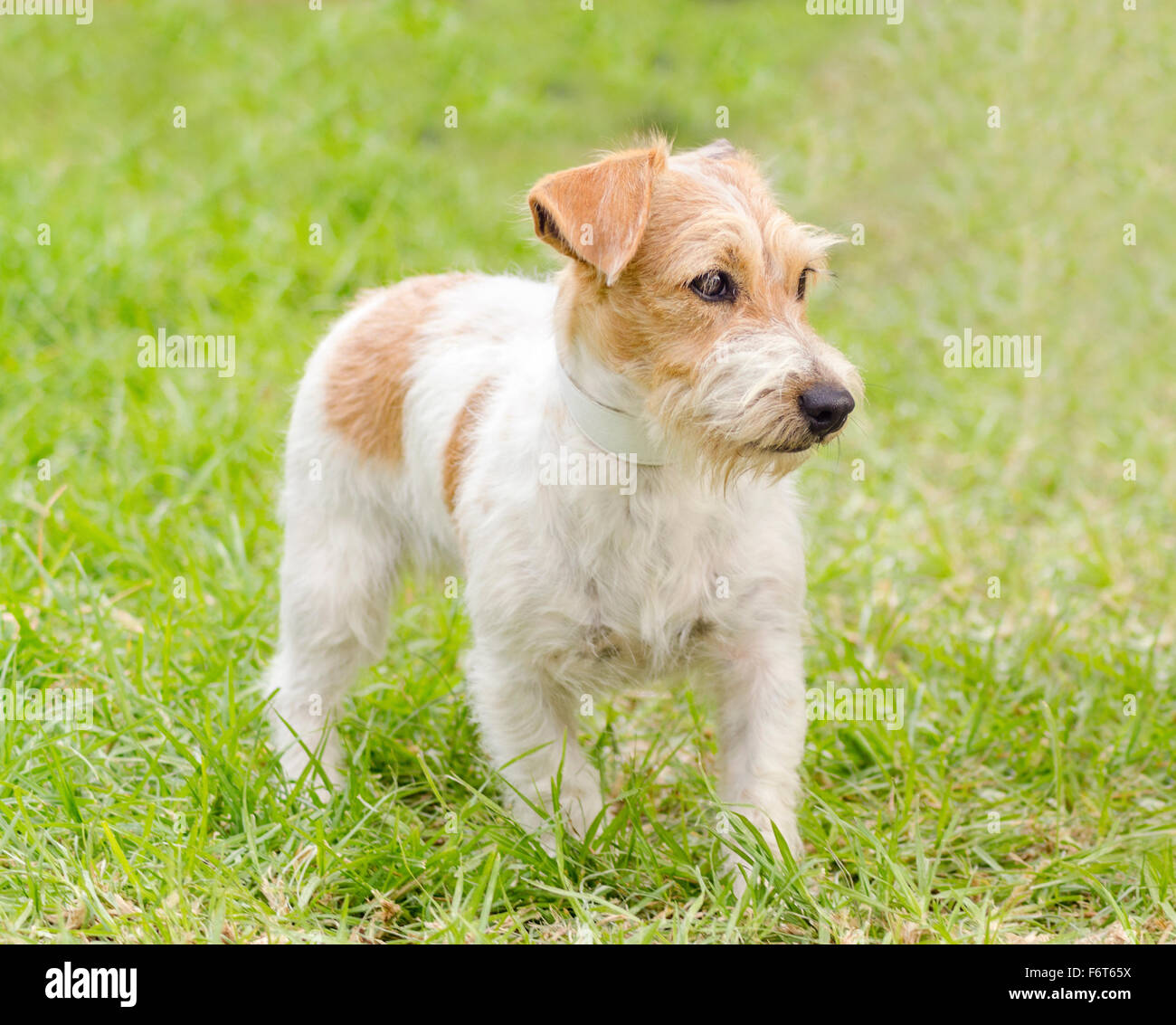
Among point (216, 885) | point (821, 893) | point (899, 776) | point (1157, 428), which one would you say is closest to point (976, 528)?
point (1157, 428)

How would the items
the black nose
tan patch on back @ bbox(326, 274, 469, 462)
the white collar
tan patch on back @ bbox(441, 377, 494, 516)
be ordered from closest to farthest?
1. the black nose
2. the white collar
3. tan patch on back @ bbox(441, 377, 494, 516)
4. tan patch on back @ bbox(326, 274, 469, 462)

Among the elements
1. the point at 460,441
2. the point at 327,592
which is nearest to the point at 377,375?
the point at 460,441

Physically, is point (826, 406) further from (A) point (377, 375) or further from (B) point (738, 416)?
(A) point (377, 375)

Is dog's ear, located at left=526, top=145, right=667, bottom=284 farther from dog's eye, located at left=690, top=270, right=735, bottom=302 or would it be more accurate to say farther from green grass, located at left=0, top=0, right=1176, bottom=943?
green grass, located at left=0, top=0, right=1176, bottom=943

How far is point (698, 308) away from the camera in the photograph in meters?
3.67

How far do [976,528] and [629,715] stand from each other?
241cm

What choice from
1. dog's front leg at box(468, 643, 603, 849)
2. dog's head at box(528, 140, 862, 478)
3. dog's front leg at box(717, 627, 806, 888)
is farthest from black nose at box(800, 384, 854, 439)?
dog's front leg at box(468, 643, 603, 849)

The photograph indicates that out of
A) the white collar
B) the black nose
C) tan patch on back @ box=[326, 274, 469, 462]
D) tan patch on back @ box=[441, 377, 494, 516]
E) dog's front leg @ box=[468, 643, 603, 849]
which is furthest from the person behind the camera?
tan patch on back @ box=[326, 274, 469, 462]

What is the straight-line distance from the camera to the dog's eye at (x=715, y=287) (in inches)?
145

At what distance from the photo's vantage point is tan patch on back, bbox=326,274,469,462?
4.62m

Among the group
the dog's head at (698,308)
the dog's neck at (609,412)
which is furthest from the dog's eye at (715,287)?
the dog's neck at (609,412)

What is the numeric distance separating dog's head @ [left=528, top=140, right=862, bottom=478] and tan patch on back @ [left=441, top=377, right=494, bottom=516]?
56cm

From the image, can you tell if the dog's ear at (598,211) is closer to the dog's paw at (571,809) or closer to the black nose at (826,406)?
the black nose at (826,406)

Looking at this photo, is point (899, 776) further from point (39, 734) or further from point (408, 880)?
point (39, 734)
